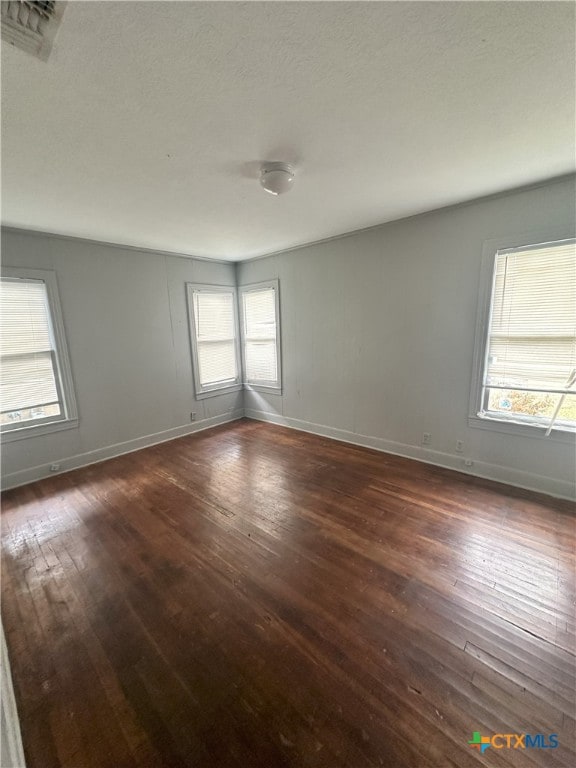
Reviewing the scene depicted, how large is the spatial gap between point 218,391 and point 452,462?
3.51 metres

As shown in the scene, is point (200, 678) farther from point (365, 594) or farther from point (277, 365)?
point (277, 365)

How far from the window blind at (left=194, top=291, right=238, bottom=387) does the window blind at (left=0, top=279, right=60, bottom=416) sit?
186cm

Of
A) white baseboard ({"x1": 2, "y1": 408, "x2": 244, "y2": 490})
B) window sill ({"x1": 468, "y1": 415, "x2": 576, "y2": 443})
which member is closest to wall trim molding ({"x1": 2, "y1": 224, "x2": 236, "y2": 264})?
white baseboard ({"x1": 2, "y1": 408, "x2": 244, "y2": 490})

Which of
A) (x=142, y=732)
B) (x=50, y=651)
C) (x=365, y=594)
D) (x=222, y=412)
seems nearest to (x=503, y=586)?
(x=365, y=594)

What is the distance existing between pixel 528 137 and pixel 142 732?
139 inches

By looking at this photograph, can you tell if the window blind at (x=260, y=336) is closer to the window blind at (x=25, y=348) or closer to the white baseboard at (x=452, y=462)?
the white baseboard at (x=452, y=462)

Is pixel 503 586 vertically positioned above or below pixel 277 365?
below

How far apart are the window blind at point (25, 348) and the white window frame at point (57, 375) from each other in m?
0.05

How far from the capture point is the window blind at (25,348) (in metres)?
2.96

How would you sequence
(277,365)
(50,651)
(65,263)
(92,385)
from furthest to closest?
(277,365), (92,385), (65,263), (50,651)

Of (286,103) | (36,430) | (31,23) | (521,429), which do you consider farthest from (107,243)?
(521,429)

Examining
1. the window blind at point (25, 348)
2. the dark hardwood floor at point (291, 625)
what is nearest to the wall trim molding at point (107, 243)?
the window blind at point (25, 348)

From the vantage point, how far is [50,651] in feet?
4.88

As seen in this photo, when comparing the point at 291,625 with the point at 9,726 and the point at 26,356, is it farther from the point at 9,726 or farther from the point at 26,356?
the point at 26,356
